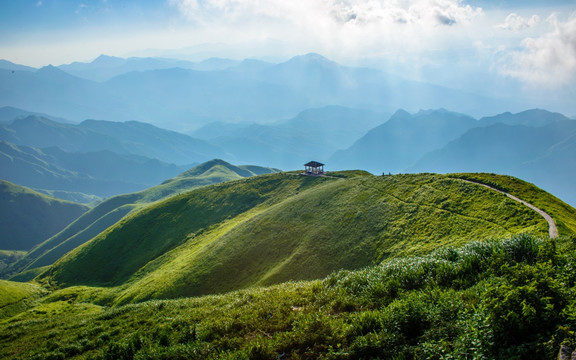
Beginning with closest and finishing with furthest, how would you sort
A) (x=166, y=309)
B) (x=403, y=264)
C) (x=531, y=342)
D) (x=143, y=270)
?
(x=531, y=342) < (x=403, y=264) < (x=166, y=309) < (x=143, y=270)

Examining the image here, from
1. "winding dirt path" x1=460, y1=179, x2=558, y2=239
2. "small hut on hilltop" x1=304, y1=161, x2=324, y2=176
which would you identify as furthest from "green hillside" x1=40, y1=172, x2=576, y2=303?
"small hut on hilltop" x1=304, y1=161, x2=324, y2=176

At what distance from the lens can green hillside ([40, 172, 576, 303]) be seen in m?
40.5

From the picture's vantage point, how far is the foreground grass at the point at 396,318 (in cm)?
914

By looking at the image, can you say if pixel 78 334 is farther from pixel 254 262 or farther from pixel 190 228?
pixel 190 228

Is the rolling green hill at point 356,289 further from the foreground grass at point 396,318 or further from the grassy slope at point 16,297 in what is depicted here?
the grassy slope at point 16,297

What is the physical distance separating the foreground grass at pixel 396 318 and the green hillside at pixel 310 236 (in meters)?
18.4

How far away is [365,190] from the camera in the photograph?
6500 centimetres

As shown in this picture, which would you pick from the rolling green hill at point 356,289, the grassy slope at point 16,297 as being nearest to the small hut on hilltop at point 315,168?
the rolling green hill at point 356,289

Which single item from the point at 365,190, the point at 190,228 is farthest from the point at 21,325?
the point at 190,228

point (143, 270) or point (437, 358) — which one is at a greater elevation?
point (437, 358)

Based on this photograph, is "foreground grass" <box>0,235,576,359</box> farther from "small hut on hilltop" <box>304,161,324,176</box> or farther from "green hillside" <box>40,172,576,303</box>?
"small hut on hilltop" <box>304,161,324,176</box>

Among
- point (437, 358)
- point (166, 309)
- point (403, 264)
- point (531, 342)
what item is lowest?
point (166, 309)

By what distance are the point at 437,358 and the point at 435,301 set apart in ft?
12.3

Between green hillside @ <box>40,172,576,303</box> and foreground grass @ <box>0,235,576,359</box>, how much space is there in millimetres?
18397
